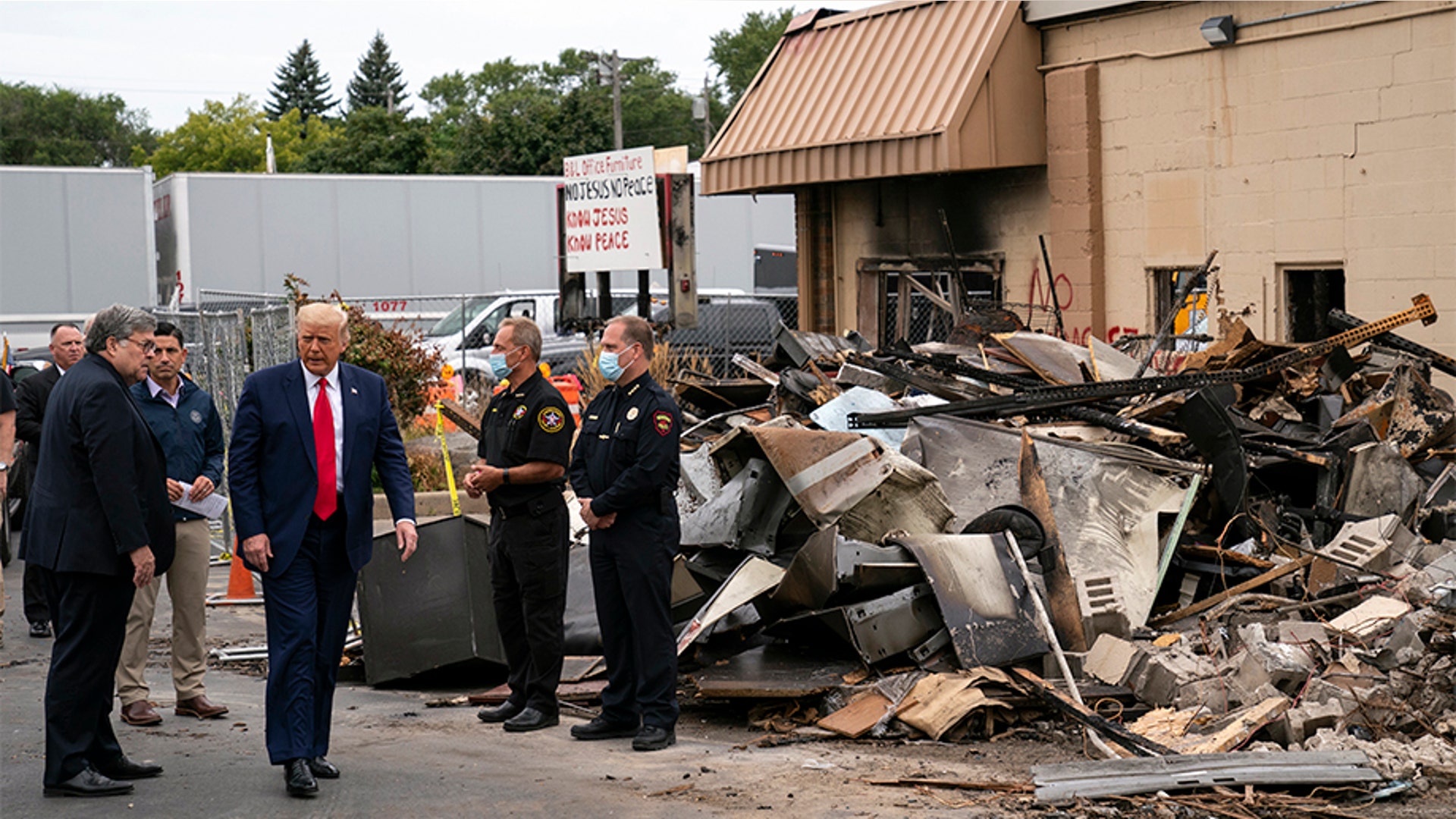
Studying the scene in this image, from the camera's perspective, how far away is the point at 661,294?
23.4 m

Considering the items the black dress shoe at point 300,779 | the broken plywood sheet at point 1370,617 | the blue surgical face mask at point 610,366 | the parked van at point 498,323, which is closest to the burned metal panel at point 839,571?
the blue surgical face mask at point 610,366

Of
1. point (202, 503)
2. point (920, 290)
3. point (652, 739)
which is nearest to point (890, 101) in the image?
point (920, 290)

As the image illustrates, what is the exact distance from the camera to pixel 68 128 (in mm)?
89125

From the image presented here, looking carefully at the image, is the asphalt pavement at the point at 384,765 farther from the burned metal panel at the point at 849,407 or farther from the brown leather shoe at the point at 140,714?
the burned metal panel at the point at 849,407

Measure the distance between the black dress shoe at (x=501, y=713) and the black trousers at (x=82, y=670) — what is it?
71.5 inches

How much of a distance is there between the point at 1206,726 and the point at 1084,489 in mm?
2066

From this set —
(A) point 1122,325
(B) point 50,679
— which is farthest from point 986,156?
(B) point 50,679

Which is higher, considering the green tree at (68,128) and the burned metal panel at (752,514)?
the green tree at (68,128)

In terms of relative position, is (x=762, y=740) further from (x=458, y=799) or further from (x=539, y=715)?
(x=458, y=799)

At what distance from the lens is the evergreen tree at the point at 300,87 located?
11925 cm

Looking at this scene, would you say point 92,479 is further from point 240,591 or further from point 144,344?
point 240,591

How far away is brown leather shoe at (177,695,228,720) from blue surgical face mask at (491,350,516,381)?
210cm

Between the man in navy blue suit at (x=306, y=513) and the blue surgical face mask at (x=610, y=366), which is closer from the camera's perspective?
the man in navy blue suit at (x=306, y=513)

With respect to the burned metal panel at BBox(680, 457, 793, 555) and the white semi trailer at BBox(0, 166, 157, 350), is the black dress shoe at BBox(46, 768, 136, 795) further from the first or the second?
the white semi trailer at BBox(0, 166, 157, 350)
